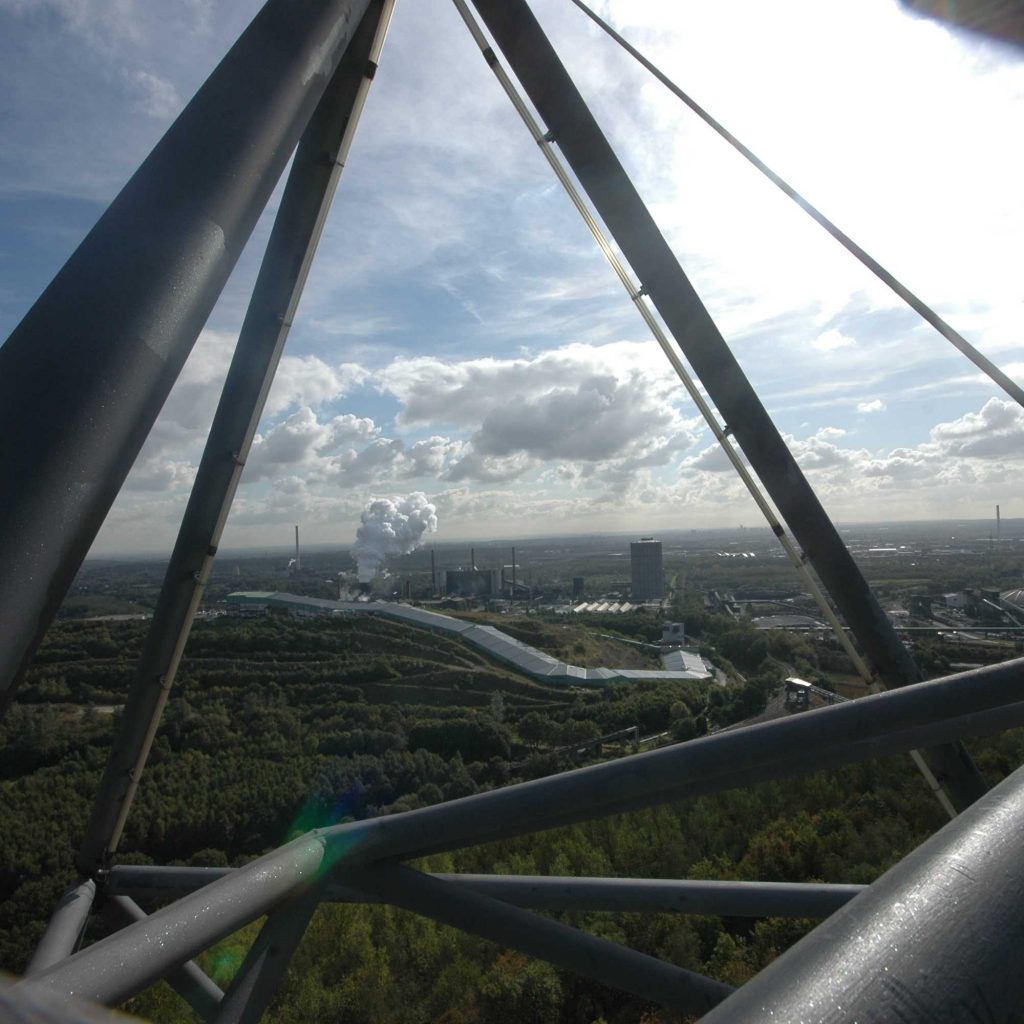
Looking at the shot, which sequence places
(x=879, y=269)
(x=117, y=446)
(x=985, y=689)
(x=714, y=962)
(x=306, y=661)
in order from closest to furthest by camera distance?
(x=117, y=446) → (x=985, y=689) → (x=879, y=269) → (x=714, y=962) → (x=306, y=661)

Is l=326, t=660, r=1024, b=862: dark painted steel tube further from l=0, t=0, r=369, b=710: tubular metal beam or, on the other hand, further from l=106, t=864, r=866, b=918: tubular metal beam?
l=0, t=0, r=369, b=710: tubular metal beam

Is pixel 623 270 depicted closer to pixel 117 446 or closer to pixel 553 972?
pixel 117 446

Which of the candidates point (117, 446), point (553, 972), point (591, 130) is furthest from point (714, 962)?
point (117, 446)

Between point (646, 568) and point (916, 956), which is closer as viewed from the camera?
→ point (916, 956)

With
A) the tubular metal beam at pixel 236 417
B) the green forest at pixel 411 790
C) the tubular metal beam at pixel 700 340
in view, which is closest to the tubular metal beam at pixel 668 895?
the tubular metal beam at pixel 700 340

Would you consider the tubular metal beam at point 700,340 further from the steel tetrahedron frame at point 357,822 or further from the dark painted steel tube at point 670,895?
the dark painted steel tube at point 670,895

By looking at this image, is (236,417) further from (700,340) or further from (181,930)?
(181,930)

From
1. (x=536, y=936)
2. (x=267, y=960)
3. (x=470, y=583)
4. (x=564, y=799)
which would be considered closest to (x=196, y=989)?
(x=267, y=960)
